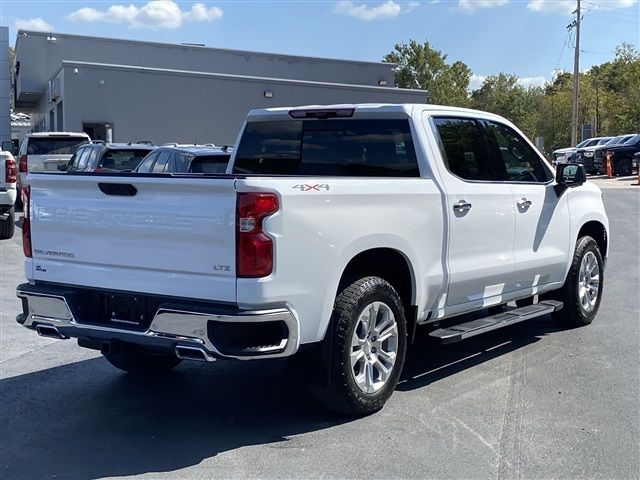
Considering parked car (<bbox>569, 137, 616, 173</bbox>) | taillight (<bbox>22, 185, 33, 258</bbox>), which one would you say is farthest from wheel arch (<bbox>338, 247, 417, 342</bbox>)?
parked car (<bbox>569, 137, 616, 173</bbox>)

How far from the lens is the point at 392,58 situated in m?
84.1

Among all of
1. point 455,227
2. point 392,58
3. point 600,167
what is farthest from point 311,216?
point 392,58

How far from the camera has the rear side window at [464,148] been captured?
6.12 m

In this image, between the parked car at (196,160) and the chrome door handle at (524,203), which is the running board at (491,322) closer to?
the chrome door handle at (524,203)

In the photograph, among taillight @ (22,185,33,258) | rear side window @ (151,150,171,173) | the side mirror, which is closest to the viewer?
taillight @ (22,185,33,258)

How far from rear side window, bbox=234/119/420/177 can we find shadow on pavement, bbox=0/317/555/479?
1.67 meters

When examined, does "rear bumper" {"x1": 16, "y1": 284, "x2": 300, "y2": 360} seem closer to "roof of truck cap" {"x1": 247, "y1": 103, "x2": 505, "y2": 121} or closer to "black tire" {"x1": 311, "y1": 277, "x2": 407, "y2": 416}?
"black tire" {"x1": 311, "y1": 277, "x2": 407, "y2": 416}

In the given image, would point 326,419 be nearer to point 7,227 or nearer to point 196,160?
point 196,160

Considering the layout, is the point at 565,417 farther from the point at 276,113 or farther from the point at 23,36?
the point at 23,36

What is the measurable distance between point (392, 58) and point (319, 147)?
80.3m

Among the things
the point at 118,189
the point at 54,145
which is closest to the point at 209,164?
the point at 118,189

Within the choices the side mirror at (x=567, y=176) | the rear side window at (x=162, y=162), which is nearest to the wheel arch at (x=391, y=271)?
the side mirror at (x=567, y=176)

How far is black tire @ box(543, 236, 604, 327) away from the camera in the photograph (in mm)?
7648

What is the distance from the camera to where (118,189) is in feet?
15.9
